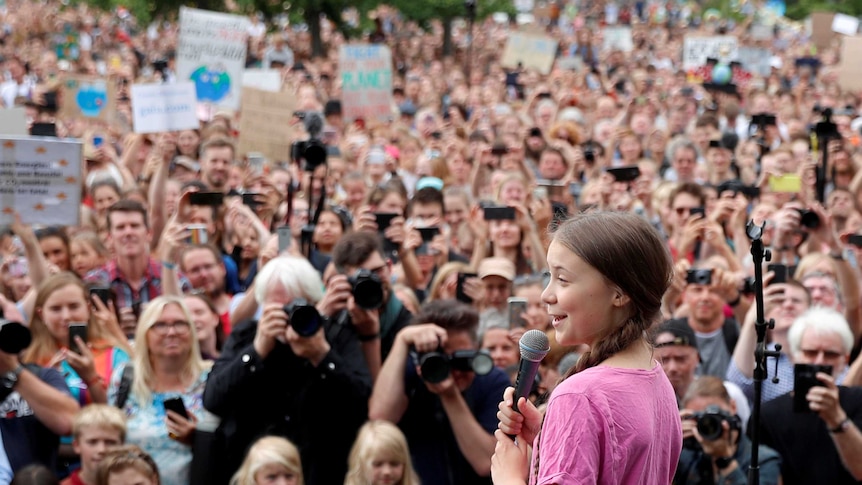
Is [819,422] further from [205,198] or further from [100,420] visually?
[205,198]

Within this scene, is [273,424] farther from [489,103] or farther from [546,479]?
[489,103]

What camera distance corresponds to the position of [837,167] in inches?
408

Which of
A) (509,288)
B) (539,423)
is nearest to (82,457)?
(509,288)

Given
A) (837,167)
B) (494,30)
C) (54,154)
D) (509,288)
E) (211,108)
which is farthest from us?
(494,30)

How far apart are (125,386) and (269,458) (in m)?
0.97

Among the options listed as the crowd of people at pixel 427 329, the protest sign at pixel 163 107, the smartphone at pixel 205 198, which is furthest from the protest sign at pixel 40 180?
the protest sign at pixel 163 107

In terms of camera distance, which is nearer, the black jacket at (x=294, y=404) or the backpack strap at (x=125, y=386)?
the black jacket at (x=294, y=404)

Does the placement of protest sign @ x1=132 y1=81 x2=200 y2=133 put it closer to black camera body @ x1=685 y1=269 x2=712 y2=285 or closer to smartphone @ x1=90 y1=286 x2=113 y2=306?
smartphone @ x1=90 y1=286 x2=113 y2=306

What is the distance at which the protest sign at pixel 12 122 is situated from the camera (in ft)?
27.3

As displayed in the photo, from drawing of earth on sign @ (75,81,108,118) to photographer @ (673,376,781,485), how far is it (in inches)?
342

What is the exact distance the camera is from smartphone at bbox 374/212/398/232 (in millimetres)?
7320

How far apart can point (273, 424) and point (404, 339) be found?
0.64 m

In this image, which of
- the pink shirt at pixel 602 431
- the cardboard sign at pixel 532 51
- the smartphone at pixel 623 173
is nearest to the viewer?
the pink shirt at pixel 602 431

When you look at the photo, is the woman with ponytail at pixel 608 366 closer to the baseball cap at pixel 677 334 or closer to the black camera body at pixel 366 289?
the black camera body at pixel 366 289
